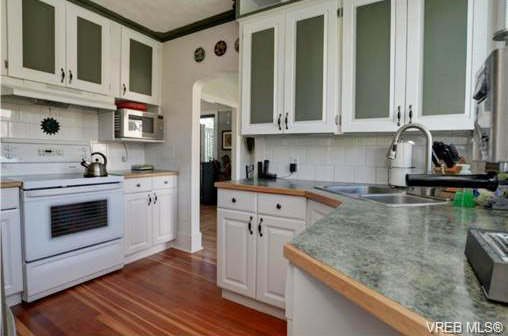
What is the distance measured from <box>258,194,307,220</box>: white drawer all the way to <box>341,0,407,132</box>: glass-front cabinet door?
0.63 m

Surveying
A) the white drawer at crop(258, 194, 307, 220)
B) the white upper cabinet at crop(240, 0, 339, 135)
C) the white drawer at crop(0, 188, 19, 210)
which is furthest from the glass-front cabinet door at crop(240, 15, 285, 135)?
the white drawer at crop(0, 188, 19, 210)

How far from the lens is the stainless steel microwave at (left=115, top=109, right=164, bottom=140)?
284cm

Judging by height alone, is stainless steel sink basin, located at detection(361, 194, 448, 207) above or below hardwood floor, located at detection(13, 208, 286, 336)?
above

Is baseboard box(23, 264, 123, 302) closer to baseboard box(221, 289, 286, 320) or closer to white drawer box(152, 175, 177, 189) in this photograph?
white drawer box(152, 175, 177, 189)

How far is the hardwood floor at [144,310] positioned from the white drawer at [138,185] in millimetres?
779

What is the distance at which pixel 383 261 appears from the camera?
559 millimetres

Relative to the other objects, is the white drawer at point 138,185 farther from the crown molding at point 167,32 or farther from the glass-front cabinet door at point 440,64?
the glass-front cabinet door at point 440,64

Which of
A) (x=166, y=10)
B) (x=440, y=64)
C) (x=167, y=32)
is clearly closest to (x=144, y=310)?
(x=440, y=64)

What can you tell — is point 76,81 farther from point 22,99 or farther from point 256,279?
point 256,279

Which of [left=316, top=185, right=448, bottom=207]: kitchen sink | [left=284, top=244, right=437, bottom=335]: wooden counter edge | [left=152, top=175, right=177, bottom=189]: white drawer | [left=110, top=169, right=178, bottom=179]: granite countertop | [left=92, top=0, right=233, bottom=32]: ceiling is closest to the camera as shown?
[left=284, top=244, right=437, bottom=335]: wooden counter edge

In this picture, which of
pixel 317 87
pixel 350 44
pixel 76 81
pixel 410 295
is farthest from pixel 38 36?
pixel 410 295

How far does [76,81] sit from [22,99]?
0.47 meters

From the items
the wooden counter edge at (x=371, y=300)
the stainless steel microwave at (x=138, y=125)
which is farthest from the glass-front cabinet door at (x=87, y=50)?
the wooden counter edge at (x=371, y=300)

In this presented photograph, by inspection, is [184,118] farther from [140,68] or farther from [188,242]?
[188,242]
